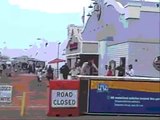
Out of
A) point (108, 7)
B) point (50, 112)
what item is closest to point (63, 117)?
point (50, 112)

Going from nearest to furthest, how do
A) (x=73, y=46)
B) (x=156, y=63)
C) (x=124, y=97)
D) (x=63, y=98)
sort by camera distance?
1. (x=63, y=98)
2. (x=124, y=97)
3. (x=156, y=63)
4. (x=73, y=46)

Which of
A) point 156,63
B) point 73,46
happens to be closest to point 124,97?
point 156,63

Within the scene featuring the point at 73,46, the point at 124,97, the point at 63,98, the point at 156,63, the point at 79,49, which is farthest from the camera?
the point at 73,46

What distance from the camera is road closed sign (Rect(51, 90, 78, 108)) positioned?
15.1 metres

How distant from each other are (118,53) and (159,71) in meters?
3.71

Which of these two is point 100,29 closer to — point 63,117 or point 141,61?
point 141,61

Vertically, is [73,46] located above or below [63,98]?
above

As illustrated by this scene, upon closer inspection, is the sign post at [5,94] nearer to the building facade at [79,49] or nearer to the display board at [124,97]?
the display board at [124,97]

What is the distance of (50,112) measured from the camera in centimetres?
1509

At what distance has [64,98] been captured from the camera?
15.2 m

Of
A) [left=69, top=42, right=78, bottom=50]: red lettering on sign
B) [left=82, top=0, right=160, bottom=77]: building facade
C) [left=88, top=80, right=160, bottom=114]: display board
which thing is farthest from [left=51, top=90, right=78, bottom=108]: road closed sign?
[left=69, top=42, right=78, bottom=50]: red lettering on sign

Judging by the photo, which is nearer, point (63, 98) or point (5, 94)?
point (63, 98)

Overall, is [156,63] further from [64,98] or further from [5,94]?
[5,94]

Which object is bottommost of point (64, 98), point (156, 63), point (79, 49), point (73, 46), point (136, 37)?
point (64, 98)
